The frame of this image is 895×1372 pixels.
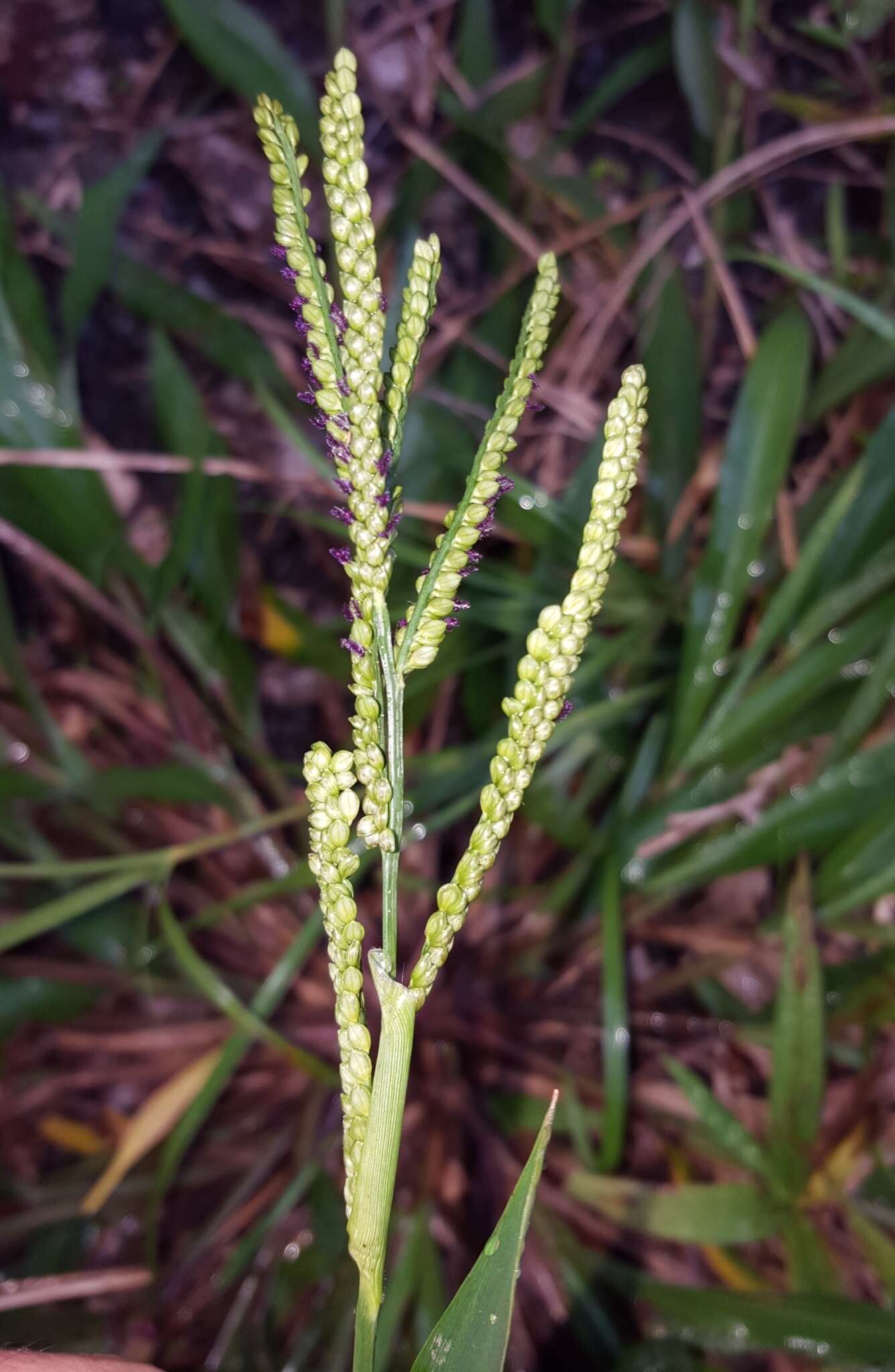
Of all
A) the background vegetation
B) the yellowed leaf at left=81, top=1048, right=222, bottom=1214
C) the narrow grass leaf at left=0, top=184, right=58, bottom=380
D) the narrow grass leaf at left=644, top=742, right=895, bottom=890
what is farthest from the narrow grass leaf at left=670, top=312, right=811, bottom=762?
the narrow grass leaf at left=0, top=184, right=58, bottom=380

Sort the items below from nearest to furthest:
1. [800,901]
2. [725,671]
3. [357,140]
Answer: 1. [357,140]
2. [800,901]
3. [725,671]

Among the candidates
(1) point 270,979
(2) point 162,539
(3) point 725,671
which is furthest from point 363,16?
(1) point 270,979

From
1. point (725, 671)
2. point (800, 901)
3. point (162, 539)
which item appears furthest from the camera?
point (162, 539)

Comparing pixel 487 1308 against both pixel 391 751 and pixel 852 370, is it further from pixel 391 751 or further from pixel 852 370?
pixel 852 370

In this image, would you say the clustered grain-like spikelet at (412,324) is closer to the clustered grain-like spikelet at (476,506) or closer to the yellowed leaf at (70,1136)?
the clustered grain-like spikelet at (476,506)

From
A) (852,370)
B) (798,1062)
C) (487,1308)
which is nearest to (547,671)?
(487,1308)

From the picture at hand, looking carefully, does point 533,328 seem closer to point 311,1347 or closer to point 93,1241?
point 311,1347

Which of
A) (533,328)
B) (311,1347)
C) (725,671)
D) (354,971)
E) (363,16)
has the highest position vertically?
(363,16)
